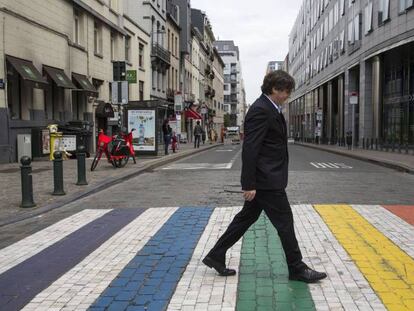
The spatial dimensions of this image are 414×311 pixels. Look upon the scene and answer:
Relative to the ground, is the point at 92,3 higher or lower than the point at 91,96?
higher

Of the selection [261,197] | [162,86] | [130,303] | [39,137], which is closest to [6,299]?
[130,303]

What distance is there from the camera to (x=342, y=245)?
641 cm

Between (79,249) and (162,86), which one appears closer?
(79,249)

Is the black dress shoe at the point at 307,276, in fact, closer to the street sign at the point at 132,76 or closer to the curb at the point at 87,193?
the curb at the point at 87,193

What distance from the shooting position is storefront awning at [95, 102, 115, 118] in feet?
89.5

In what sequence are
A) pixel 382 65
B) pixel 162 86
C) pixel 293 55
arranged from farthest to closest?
pixel 293 55 → pixel 162 86 → pixel 382 65

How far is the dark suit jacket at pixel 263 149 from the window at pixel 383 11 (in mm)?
29269

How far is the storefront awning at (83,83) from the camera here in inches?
941

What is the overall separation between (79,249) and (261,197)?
270 centimetres

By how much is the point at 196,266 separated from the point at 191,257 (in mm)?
377

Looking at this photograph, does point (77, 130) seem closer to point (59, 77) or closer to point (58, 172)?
point (59, 77)

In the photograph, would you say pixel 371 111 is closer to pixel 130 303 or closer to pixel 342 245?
pixel 342 245

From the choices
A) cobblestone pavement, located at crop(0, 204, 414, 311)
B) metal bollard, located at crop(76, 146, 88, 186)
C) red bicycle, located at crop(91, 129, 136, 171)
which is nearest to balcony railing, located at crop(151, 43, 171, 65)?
red bicycle, located at crop(91, 129, 136, 171)

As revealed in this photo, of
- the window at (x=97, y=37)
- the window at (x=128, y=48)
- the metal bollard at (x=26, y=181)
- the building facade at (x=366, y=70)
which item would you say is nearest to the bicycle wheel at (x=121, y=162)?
the metal bollard at (x=26, y=181)
